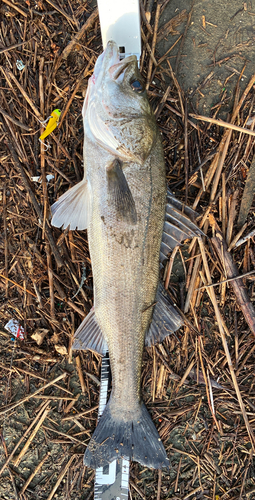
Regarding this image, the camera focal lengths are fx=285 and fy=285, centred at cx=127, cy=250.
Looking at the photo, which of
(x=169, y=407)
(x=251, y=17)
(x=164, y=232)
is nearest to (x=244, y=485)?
(x=169, y=407)

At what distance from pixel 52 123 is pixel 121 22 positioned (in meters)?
1.20

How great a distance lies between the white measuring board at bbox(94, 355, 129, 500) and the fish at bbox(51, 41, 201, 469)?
29cm

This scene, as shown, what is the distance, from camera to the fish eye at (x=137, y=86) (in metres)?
2.52

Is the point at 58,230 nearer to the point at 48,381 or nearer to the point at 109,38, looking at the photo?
the point at 48,381

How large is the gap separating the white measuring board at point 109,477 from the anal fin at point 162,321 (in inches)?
28.8

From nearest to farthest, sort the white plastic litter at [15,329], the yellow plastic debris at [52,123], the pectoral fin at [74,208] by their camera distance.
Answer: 1. the pectoral fin at [74,208]
2. the yellow plastic debris at [52,123]
3. the white plastic litter at [15,329]

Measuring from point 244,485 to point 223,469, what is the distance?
29 cm

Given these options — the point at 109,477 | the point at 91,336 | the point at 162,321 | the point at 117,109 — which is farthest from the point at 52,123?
the point at 109,477

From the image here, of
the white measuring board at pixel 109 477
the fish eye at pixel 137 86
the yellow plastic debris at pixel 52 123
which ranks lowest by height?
the white measuring board at pixel 109 477

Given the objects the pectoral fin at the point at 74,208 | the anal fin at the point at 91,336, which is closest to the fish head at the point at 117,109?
the pectoral fin at the point at 74,208

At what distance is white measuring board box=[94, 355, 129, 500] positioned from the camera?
3129 millimetres

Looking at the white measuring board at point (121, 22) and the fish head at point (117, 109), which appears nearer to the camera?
the fish head at point (117, 109)

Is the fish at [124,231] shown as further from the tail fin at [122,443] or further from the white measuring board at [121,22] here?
the white measuring board at [121,22]

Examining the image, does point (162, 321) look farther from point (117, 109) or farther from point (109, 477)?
point (117, 109)
